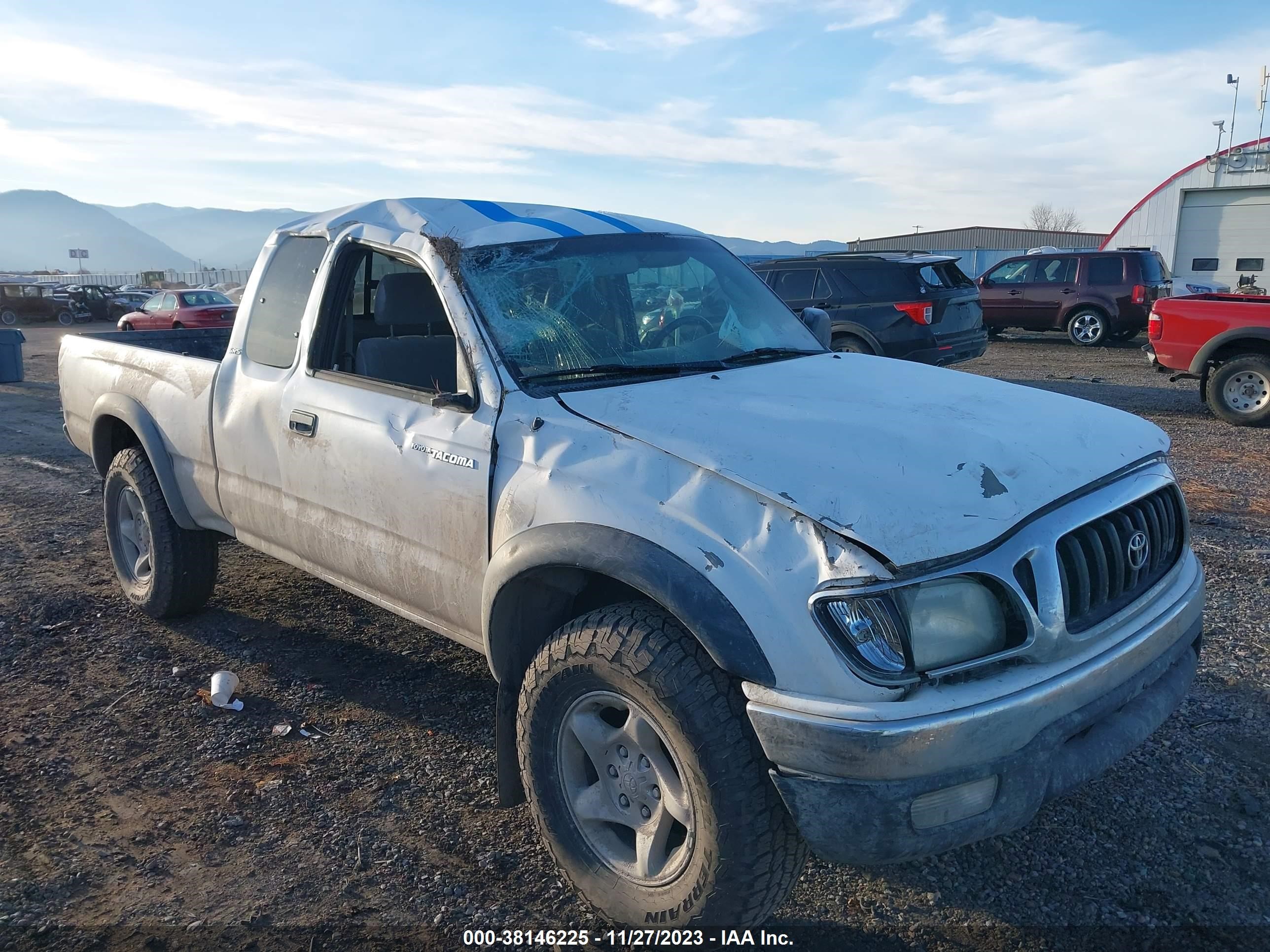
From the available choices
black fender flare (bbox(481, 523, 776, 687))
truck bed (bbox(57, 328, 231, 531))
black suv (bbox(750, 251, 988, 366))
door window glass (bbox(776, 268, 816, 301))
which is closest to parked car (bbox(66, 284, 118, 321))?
door window glass (bbox(776, 268, 816, 301))

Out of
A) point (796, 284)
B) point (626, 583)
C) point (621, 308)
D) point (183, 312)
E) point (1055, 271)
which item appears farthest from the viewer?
point (183, 312)

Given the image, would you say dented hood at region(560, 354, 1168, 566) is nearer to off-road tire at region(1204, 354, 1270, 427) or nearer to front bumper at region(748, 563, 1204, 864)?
front bumper at region(748, 563, 1204, 864)

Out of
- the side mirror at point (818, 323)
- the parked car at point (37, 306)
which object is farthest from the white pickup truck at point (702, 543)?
the parked car at point (37, 306)

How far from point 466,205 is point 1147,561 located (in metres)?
2.64

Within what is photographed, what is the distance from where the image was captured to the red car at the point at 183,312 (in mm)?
23594

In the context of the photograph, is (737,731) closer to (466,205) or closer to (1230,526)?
(466,205)

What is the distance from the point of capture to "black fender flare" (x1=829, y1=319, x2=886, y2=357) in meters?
11.3

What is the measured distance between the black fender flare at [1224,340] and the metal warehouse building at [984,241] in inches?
1302

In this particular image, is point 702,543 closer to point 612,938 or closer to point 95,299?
point 612,938

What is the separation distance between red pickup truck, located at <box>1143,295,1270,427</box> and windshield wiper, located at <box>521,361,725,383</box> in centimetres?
857

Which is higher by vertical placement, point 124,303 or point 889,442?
point 124,303

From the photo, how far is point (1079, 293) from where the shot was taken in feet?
58.5

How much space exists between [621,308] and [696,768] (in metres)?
1.78

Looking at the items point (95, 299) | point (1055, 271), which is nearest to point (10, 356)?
point (1055, 271)
